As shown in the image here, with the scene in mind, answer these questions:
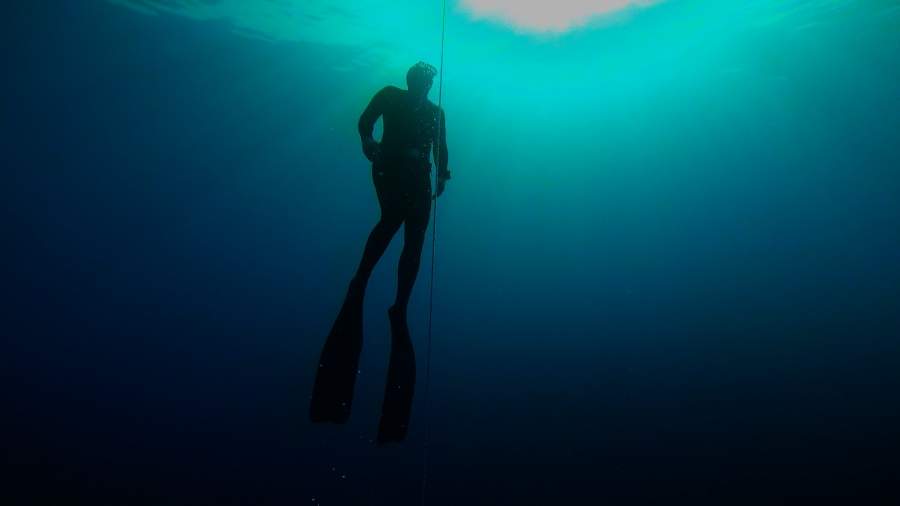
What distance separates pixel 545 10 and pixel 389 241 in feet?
26.1

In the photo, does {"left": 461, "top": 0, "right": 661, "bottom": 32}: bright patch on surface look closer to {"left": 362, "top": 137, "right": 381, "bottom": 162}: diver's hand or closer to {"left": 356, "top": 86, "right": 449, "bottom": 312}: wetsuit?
{"left": 356, "top": 86, "right": 449, "bottom": 312}: wetsuit

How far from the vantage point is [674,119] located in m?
20.7

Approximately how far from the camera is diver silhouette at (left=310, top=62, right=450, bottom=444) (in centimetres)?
325

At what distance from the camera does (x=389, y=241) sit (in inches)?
135

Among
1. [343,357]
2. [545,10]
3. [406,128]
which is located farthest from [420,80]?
[545,10]

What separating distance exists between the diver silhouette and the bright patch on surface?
6.46 m

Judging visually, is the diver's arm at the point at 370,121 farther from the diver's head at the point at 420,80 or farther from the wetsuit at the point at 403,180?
the diver's head at the point at 420,80

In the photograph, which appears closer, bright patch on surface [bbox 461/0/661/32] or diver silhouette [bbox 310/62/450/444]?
diver silhouette [bbox 310/62/450/444]

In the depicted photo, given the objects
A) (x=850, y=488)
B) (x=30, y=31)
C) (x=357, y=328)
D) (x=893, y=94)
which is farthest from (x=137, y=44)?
(x=893, y=94)

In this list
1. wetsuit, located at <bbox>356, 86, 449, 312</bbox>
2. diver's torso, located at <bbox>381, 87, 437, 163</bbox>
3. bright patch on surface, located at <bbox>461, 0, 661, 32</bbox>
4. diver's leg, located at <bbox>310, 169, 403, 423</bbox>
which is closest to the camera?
diver's leg, located at <bbox>310, 169, 403, 423</bbox>

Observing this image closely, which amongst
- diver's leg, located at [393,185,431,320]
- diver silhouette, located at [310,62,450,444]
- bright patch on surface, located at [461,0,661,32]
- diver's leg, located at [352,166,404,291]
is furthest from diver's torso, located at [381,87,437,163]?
bright patch on surface, located at [461,0,661,32]

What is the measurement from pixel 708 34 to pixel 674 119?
30.0 ft

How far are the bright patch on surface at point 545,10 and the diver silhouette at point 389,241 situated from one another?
646 centimetres

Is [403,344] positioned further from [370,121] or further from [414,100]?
[414,100]
